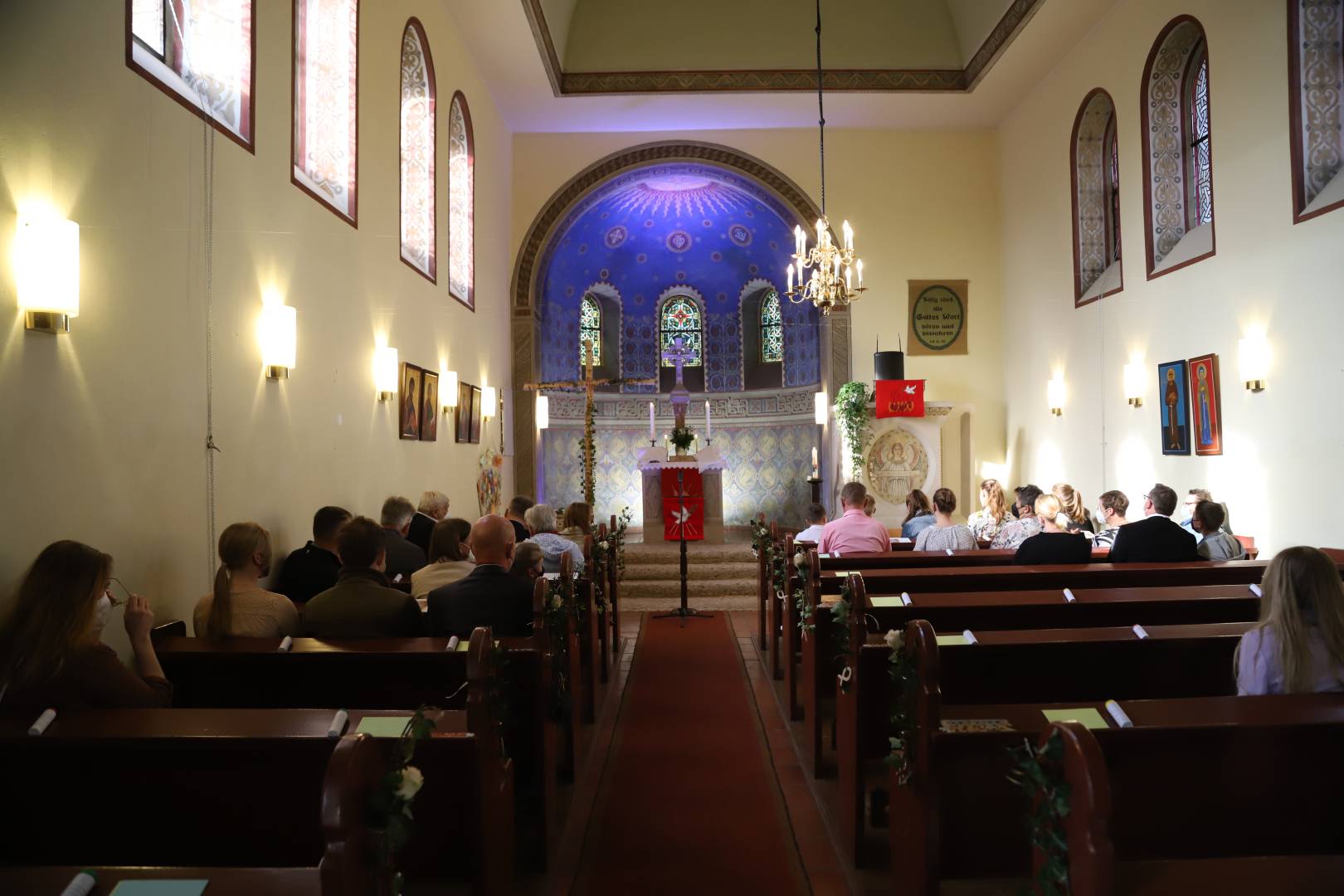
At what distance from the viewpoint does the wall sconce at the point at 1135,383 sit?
351 inches

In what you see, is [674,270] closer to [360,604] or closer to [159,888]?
[360,604]

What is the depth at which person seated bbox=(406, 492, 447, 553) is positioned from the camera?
685 cm

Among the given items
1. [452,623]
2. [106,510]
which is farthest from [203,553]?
[452,623]

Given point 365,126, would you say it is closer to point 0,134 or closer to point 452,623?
point 0,134

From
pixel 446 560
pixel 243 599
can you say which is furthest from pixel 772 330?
pixel 243 599

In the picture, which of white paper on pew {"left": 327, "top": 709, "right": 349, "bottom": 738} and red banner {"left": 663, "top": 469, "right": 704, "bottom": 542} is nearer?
white paper on pew {"left": 327, "top": 709, "right": 349, "bottom": 738}

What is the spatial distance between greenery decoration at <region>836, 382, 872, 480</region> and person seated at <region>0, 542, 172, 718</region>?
A: 949cm

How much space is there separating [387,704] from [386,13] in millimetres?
6433

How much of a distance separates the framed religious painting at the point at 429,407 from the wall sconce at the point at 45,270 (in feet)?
16.3

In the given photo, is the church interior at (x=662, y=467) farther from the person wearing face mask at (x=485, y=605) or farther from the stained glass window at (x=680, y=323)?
the stained glass window at (x=680, y=323)

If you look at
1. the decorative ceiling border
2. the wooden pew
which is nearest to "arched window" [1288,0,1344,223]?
the decorative ceiling border

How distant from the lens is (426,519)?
22.6 ft

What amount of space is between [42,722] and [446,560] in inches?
106

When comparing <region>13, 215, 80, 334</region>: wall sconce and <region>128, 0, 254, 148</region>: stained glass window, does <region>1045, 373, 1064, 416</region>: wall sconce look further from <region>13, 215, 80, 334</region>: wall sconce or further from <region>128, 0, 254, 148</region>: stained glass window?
<region>13, 215, 80, 334</region>: wall sconce
